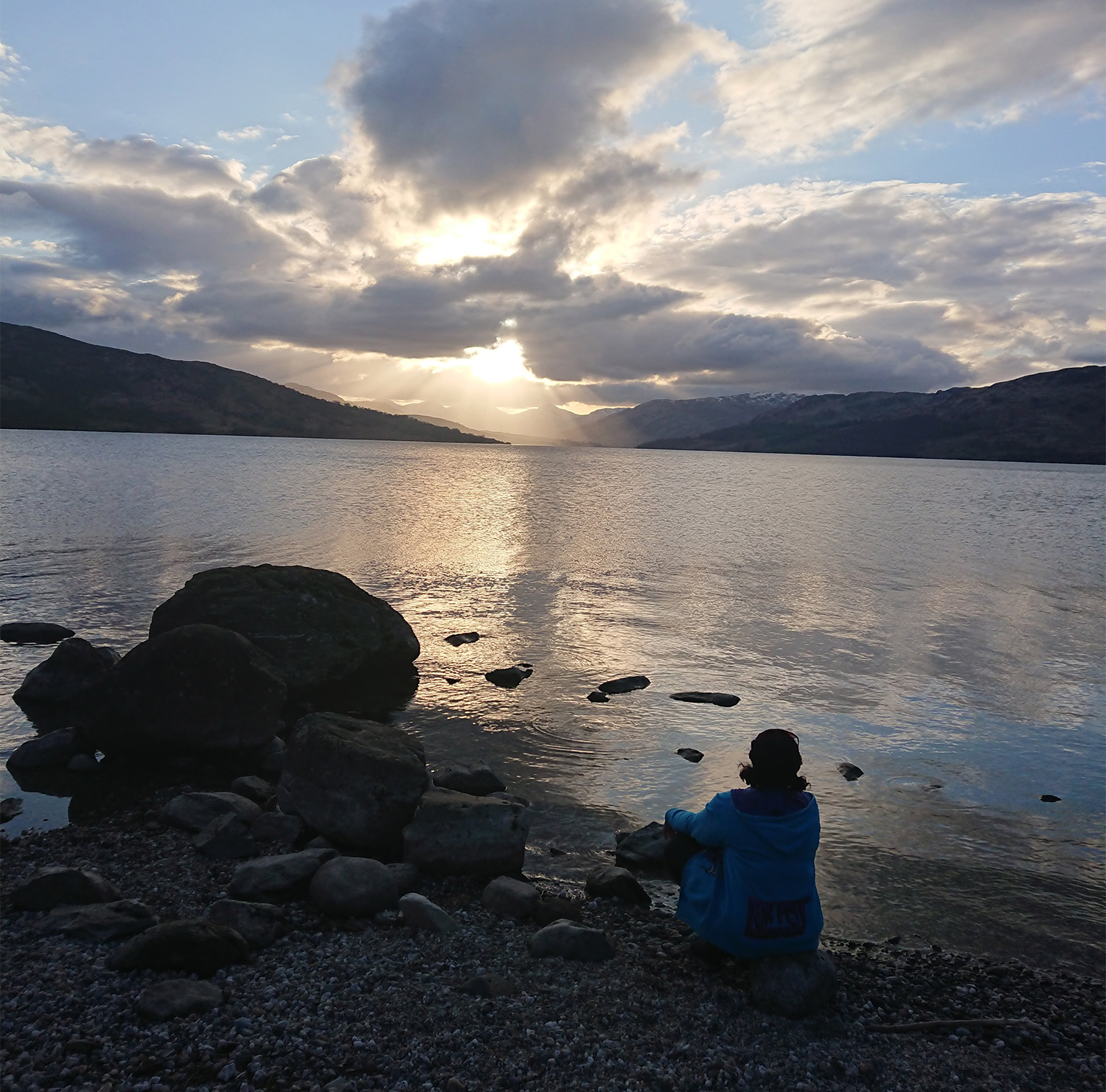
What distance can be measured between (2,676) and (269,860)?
511 inches

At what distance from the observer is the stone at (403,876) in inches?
376

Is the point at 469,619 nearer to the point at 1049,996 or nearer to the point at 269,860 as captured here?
the point at 269,860

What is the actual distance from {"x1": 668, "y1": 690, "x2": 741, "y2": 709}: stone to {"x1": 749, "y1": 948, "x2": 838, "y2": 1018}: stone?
1090 cm

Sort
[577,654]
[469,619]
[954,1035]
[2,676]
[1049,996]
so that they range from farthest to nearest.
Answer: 1. [469,619]
2. [577,654]
3. [2,676]
4. [1049,996]
5. [954,1035]

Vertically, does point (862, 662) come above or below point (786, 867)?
below

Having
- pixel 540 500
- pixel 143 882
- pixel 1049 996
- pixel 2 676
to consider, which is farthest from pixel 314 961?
pixel 540 500

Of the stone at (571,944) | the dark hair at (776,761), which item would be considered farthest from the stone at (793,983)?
the dark hair at (776,761)

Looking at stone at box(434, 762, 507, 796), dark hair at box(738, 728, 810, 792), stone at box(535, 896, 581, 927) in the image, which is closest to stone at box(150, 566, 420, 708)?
stone at box(434, 762, 507, 796)

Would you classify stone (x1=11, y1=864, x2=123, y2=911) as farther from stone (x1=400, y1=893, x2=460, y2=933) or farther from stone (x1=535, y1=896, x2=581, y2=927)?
stone (x1=535, y1=896, x2=581, y2=927)

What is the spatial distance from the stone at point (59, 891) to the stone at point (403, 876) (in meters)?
3.05

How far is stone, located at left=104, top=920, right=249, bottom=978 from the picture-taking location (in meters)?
7.33

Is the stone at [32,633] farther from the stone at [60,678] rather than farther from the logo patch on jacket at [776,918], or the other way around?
the logo patch on jacket at [776,918]

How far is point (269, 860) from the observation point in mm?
9602

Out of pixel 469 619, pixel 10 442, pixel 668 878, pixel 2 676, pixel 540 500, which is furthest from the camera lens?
pixel 10 442
